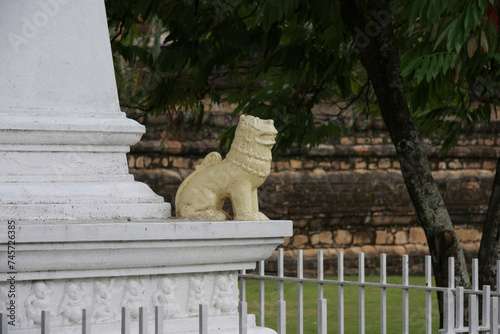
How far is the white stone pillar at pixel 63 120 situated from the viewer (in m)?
3.76

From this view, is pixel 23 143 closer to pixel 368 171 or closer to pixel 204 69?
pixel 204 69

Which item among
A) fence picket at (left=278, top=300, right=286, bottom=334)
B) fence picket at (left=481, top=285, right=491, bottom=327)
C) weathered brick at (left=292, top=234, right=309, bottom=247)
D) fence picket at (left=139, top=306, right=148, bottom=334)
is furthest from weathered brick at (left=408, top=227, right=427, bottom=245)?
fence picket at (left=139, top=306, right=148, bottom=334)

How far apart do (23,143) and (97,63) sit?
0.56 m

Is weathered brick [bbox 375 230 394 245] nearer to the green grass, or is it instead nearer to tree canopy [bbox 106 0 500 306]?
the green grass

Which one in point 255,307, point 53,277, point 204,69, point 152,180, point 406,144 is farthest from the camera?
point 152,180

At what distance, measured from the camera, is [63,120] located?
3889 millimetres

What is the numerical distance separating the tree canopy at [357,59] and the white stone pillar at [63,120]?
1744mm

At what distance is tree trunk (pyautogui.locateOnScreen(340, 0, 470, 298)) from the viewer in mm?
6426

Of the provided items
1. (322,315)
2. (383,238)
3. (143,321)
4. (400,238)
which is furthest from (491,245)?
(400,238)

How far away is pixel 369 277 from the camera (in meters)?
13.7

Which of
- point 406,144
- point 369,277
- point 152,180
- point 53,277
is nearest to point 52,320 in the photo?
point 53,277

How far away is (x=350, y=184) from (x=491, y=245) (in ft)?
25.4

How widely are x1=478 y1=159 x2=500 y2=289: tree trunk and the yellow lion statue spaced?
9.99ft

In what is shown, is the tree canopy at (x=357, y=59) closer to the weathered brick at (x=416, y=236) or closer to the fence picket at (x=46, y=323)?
the fence picket at (x=46, y=323)
